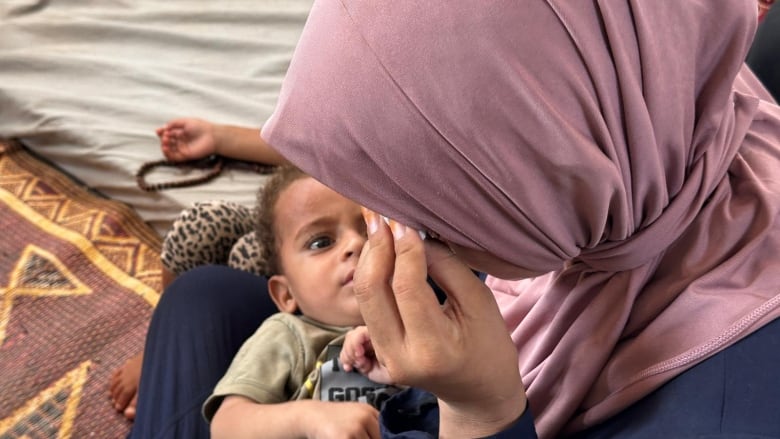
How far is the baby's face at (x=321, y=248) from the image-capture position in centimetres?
114

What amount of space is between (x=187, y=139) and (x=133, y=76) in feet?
1.14

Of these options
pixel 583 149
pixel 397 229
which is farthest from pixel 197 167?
pixel 583 149

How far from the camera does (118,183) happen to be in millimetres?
1761

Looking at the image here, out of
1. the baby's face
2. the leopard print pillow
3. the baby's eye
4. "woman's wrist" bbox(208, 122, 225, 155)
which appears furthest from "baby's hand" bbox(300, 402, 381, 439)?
"woman's wrist" bbox(208, 122, 225, 155)

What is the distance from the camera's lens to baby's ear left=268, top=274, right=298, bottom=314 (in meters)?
1.25

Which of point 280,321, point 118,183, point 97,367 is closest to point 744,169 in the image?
point 280,321

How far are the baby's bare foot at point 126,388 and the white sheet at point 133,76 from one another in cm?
43

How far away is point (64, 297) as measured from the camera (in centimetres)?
158

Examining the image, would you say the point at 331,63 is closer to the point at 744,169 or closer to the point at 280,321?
the point at 744,169

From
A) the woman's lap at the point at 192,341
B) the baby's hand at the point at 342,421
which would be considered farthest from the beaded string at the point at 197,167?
the baby's hand at the point at 342,421

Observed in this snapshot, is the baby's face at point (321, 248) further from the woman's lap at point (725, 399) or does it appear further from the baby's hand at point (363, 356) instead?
the woman's lap at point (725, 399)

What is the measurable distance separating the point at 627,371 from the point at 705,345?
0.27 feet

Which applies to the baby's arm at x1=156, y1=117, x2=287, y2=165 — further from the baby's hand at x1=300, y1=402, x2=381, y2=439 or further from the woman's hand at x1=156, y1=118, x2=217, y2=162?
the baby's hand at x1=300, y1=402, x2=381, y2=439

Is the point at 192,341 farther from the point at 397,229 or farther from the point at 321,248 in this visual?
the point at 397,229
